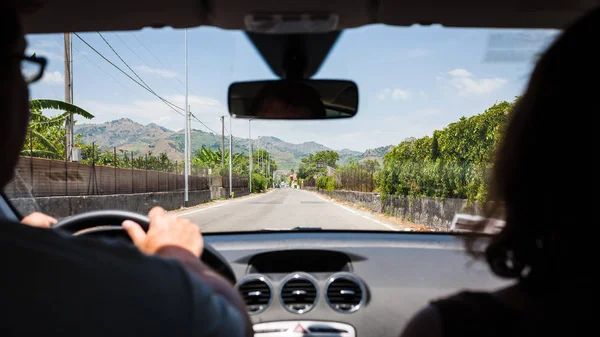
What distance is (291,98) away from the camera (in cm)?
265

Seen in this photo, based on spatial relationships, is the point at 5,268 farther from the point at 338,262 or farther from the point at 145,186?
the point at 145,186

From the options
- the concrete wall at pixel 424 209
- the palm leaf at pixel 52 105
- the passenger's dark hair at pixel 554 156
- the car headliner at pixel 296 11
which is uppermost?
the palm leaf at pixel 52 105

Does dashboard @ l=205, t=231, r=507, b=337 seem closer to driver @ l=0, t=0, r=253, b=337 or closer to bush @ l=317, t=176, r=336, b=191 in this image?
driver @ l=0, t=0, r=253, b=337

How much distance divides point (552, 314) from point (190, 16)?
2257 mm

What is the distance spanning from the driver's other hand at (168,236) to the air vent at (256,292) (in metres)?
1.31

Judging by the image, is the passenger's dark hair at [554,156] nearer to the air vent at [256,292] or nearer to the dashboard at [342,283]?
the dashboard at [342,283]

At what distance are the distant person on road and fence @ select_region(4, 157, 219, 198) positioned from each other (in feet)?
9.68

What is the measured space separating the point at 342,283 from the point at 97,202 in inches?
468

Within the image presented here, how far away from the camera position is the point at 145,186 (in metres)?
17.8

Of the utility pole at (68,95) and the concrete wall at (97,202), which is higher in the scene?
the utility pole at (68,95)

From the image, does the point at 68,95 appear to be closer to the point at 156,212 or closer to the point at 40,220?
the point at 40,220

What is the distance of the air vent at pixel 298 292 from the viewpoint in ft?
9.48

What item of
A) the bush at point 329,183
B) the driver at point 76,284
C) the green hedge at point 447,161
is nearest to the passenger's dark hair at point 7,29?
the driver at point 76,284

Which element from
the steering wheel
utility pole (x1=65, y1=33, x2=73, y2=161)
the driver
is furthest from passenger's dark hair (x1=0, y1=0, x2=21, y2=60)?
utility pole (x1=65, y1=33, x2=73, y2=161)
